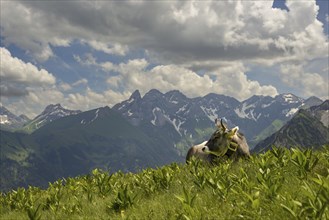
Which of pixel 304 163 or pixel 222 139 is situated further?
pixel 222 139

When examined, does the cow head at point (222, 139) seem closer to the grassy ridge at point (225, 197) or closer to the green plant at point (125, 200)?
the grassy ridge at point (225, 197)

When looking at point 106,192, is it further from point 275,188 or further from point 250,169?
point 275,188

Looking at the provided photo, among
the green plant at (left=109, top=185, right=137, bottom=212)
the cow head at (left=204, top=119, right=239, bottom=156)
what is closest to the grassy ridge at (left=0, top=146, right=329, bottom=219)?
the green plant at (left=109, top=185, right=137, bottom=212)

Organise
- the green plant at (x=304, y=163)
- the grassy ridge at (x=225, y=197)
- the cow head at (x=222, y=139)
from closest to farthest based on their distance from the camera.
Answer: the grassy ridge at (x=225, y=197)
the green plant at (x=304, y=163)
the cow head at (x=222, y=139)

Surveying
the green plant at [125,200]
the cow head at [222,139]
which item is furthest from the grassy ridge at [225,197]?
the cow head at [222,139]

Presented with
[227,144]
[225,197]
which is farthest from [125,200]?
[227,144]

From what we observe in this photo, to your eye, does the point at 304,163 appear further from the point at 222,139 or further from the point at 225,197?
the point at 222,139

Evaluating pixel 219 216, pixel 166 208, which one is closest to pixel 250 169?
pixel 166 208

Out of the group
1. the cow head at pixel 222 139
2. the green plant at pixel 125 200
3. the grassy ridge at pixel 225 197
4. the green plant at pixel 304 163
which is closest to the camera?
the grassy ridge at pixel 225 197

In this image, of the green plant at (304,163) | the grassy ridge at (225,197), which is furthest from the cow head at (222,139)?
the green plant at (304,163)

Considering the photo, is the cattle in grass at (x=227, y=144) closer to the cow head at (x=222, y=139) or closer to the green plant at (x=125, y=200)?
the cow head at (x=222, y=139)

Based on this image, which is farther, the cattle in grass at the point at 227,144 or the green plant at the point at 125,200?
the cattle in grass at the point at 227,144

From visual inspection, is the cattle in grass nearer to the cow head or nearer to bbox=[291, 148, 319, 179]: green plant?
the cow head

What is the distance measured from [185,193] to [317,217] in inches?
83.0
